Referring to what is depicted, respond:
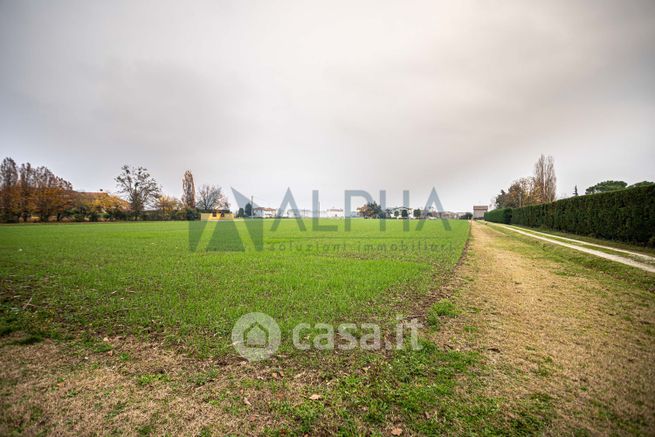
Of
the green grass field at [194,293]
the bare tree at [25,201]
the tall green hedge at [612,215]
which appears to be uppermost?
the bare tree at [25,201]

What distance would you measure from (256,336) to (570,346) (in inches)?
175

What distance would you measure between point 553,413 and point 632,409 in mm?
732

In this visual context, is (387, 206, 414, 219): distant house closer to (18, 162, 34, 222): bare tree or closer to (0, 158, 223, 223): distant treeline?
(0, 158, 223, 223): distant treeline

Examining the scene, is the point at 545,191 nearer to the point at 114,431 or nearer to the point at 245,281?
the point at 245,281

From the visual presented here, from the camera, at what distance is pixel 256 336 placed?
3.91 metres

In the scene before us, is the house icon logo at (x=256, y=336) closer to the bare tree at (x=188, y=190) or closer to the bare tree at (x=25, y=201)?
the bare tree at (x=25, y=201)

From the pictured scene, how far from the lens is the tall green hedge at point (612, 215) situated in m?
12.0

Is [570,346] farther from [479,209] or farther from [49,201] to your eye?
[479,209]

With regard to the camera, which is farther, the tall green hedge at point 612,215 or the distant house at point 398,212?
the distant house at point 398,212

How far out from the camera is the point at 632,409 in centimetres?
235

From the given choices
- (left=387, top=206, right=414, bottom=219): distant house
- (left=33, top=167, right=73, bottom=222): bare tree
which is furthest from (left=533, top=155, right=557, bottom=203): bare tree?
(left=33, top=167, right=73, bottom=222): bare tree

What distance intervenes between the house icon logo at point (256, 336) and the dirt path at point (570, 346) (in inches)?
103

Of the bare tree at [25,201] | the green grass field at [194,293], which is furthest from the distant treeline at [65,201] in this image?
the green grass field at [194,293]

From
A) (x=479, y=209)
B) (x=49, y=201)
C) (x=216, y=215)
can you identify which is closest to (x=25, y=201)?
(x=49, y=201)
